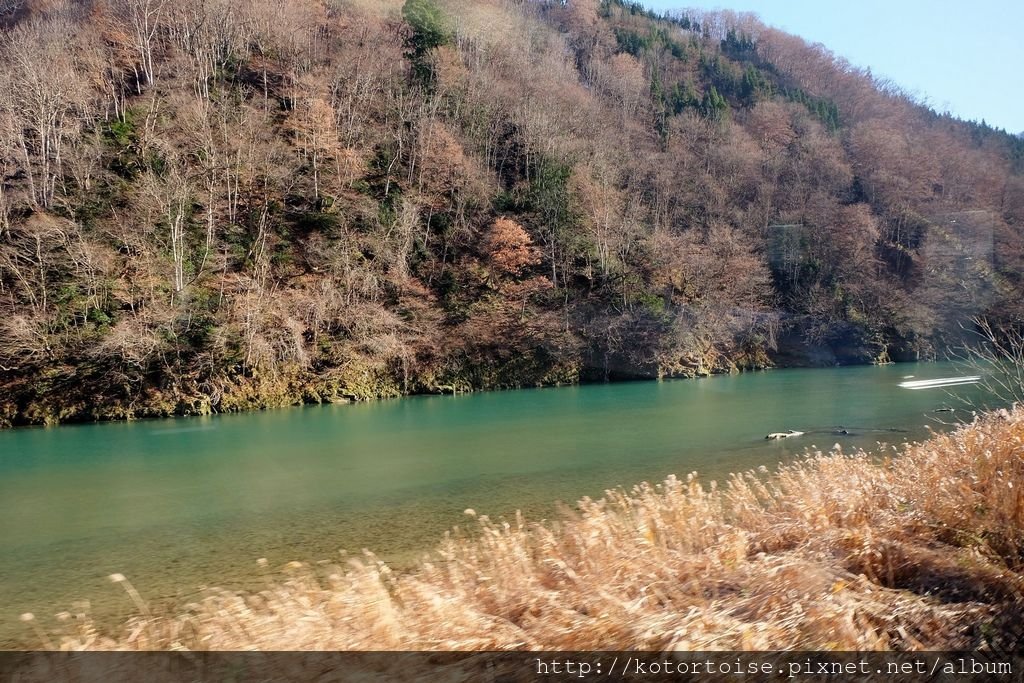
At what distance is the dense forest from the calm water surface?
4.44 metres

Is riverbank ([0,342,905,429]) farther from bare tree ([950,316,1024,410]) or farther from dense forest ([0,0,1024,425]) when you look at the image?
bare tree ([950,316,1024,410])

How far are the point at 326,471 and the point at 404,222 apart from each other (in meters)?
24.6

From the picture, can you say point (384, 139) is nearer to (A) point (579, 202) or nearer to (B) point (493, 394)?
(A) point (579, 202)

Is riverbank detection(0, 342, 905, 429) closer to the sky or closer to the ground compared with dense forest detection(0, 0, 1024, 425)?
closer to the ground

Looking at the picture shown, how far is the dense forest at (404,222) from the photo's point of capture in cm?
2736

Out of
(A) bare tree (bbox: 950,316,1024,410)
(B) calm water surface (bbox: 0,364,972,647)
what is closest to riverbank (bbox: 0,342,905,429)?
(B) calm water surface (bbox: 0,364,972,647)

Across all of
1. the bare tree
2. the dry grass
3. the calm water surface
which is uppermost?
the bare tree

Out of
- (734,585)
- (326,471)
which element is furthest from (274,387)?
(734,585)

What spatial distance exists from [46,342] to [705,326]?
3194 cm

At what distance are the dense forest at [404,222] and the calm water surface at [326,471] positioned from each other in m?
4.44

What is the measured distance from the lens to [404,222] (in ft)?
121

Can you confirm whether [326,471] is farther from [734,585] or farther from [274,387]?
[274,387]

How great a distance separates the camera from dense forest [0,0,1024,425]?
27359 millimetres

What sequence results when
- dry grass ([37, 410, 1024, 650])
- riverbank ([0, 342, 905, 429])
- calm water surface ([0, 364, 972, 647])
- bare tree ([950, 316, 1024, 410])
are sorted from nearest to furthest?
dry grass ([37, 410, 1024, 650])
bare tree ([950, 316, 1024, 410])
calm water surface ([0, 364, 972, 647])
riverbank ([0, 342, 905, 429])
